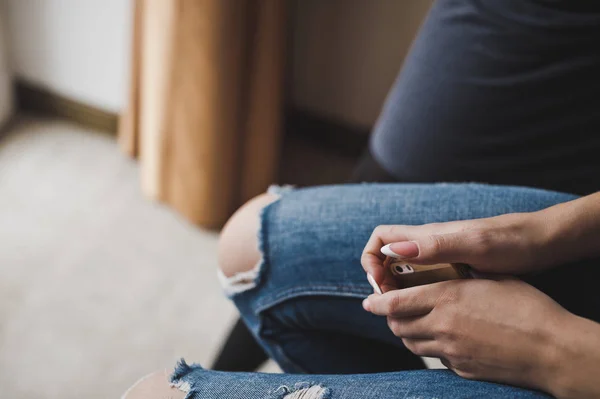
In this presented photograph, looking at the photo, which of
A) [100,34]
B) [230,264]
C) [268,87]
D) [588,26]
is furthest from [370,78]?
[230,264]

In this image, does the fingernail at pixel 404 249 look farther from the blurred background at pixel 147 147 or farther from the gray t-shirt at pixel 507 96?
the blurred background at pixel 147 147

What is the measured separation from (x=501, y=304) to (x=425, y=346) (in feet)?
0.27

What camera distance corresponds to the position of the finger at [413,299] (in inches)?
22.8

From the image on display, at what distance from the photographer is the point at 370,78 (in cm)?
157

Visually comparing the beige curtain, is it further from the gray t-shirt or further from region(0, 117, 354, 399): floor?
the gray t-shirt

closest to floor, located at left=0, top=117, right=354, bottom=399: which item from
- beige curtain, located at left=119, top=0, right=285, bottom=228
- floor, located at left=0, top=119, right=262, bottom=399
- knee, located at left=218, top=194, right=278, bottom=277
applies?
floor, located at left=0, top=119, right=262, bottom=399

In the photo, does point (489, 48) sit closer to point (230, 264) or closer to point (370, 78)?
point (230, 264)

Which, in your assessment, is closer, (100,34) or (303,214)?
(303,214)

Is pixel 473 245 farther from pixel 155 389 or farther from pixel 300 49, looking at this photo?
pixel 300 49

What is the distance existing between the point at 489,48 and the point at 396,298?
0.42 metres

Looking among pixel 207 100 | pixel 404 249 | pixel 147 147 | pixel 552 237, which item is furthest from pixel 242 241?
pixel 147 147

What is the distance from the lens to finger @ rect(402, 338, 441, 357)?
0.58 meters

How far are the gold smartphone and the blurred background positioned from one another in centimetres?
65

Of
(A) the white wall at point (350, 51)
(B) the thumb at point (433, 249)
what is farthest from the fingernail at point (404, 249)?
A: (A) the white wall at point (350, 51)
